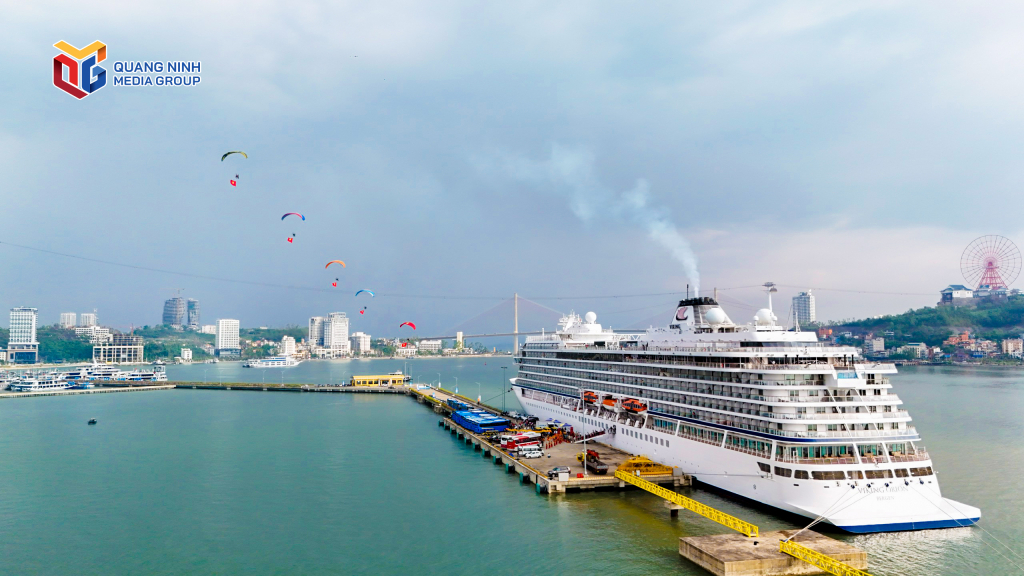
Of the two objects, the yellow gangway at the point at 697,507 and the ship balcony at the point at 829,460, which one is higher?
the ship balcony at the point at 829,460

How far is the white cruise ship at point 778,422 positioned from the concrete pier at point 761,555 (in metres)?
2.41

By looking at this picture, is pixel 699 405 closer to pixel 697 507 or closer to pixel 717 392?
pixel 717 392

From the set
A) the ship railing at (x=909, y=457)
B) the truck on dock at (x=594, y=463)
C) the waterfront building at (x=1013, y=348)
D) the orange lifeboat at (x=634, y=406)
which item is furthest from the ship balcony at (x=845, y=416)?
the waterfront building at (x=1013, y=348)

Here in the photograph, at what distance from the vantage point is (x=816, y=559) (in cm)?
1869

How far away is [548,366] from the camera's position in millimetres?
47906

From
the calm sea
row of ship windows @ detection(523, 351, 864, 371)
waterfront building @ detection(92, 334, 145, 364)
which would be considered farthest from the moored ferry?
waterfront building @ detection(92, 334, 145, 364)

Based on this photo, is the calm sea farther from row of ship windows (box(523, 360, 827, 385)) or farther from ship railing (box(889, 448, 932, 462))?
row of ship windows (box(523, 360, 827, 385))

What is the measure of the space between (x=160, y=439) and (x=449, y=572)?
1446 inches

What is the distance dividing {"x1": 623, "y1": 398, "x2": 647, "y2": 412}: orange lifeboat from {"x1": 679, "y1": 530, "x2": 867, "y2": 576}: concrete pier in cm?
1226

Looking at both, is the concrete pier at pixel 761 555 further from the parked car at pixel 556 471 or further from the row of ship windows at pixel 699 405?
the parked car at pixel 556 471

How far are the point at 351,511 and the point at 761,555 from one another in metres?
17.9

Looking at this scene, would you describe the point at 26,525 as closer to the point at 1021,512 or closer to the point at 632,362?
the point at 632,362

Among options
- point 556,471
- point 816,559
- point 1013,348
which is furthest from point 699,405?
point 1013,348

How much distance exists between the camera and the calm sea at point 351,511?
21453 mm
